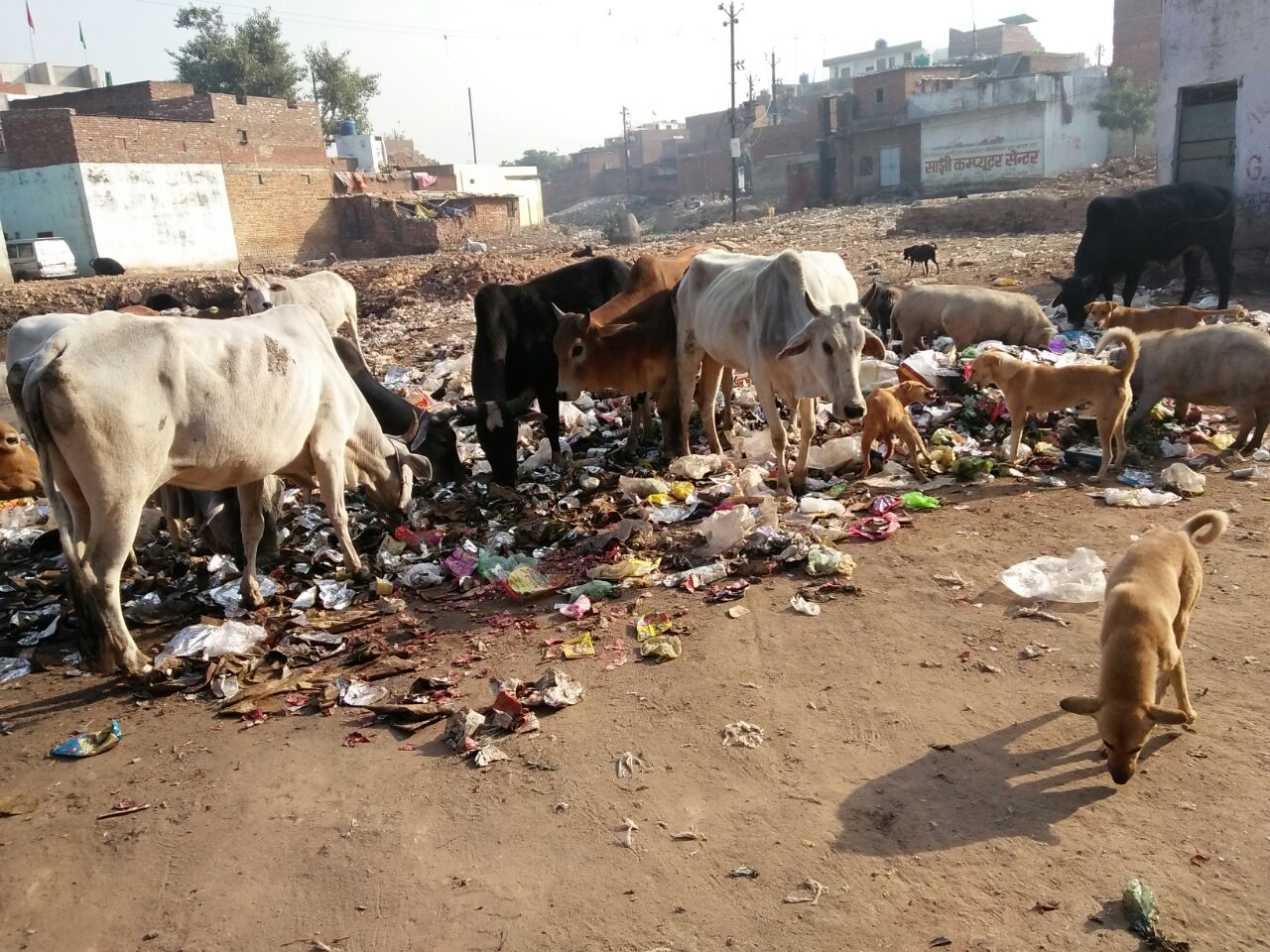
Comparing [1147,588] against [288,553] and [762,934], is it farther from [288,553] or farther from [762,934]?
[288,553]

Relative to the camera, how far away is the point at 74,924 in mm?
3191

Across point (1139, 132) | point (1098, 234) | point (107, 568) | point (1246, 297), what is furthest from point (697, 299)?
point (1139, 132)

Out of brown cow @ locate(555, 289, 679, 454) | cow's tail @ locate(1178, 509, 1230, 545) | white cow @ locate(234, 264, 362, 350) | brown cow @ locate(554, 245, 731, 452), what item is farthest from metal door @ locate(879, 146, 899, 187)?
cow's tail @ locate(1178, 509, 1230, 545)

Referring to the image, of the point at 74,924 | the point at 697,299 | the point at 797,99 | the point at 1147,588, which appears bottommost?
the point at 74,924

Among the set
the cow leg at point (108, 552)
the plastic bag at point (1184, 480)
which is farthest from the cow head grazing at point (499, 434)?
the plastic bag at point (1184, 480)

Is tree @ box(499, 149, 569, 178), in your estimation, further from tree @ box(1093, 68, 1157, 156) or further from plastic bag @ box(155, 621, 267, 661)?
plastic bag @ box(155, 621, 267, 661)

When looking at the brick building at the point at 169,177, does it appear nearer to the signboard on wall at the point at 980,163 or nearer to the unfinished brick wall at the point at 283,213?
the unfinished brick wall at the point at 283,213

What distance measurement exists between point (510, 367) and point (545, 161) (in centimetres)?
8100

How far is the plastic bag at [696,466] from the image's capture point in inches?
288

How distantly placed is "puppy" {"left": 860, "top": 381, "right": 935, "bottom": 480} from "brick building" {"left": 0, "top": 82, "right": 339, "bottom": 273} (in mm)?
26869

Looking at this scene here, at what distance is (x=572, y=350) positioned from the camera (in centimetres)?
787

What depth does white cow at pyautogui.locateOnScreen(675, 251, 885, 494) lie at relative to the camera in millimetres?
6102

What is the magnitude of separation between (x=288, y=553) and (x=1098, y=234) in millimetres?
11553

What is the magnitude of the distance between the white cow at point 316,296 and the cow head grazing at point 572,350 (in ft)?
13.8
